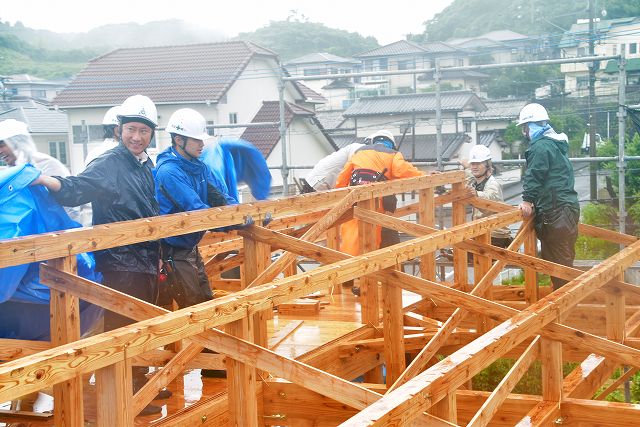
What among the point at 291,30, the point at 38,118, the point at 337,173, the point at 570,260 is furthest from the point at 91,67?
the point at 291,30

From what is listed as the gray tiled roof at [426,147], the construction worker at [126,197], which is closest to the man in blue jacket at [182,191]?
the construction worker at [126,197]

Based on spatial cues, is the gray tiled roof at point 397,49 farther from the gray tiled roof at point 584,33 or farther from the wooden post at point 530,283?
the wooden post at point 530,283

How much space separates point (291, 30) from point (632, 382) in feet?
157

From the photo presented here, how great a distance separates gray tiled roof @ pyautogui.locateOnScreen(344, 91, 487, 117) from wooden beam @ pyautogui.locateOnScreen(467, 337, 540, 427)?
16.2m

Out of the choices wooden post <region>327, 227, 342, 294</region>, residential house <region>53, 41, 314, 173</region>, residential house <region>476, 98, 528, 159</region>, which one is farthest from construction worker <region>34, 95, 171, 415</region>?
residential house <region>476, 98, 528, 159</region>

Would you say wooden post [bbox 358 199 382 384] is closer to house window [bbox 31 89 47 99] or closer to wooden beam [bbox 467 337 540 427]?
wooden beam [bbox 467 337 540 427]

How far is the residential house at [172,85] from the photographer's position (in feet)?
76.6

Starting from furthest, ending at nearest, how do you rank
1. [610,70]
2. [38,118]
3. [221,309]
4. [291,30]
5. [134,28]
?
1. [134,28]
2. [291,30]
3. [38,118]
4. [610,70]
5. [221,309]

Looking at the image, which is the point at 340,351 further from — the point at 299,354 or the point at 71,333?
the point at 71,333

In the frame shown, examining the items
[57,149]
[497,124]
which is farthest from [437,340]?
[57,149]

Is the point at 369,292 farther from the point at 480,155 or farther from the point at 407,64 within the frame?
the point at 407,64

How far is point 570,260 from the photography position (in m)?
8.12

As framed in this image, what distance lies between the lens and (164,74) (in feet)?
81.8

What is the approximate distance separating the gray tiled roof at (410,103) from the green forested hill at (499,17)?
63.6 ft
